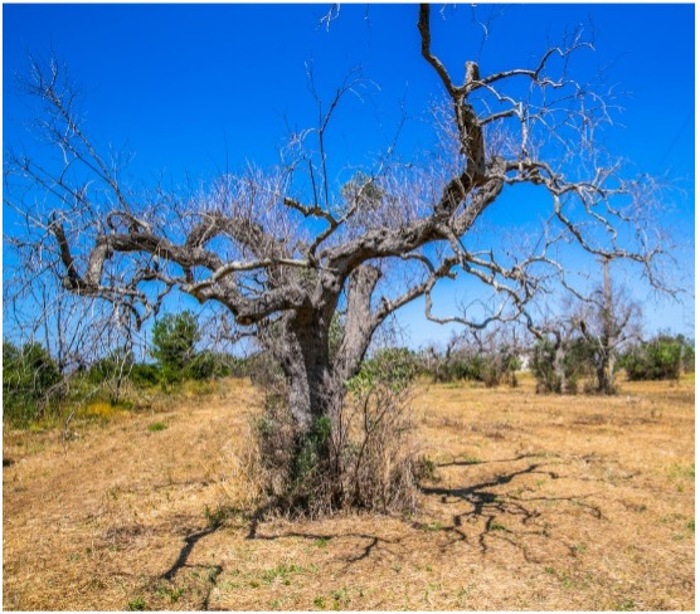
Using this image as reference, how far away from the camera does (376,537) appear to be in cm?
624

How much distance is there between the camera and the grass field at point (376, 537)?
4.97m

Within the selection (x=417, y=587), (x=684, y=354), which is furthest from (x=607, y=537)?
(x=684, y=354)

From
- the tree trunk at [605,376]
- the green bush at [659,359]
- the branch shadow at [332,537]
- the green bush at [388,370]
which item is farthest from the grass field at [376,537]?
the green bush at [659,359]

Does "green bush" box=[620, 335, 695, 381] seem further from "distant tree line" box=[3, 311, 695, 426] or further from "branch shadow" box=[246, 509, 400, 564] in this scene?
"branch shadow" box=[246, 509, 400, 564]

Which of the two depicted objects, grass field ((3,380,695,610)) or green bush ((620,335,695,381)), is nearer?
grass field ((3,380,695,610))

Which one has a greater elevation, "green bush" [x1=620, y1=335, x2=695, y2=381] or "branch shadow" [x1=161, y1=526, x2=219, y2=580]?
"green bush" [x1=620, y1=335, x2=695, y2=381]

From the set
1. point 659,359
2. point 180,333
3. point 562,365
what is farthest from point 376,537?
point 659,359

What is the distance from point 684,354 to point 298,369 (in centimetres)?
3140

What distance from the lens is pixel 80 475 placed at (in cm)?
1049

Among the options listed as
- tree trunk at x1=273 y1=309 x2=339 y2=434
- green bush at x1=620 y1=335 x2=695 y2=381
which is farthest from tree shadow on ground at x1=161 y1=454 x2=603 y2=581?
green bush at x1=620 y1=335 x2=695 y2=381

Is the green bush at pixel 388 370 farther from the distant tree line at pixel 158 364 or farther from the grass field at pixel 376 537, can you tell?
the grass field at pixel 376 537

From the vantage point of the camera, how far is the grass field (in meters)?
4.97

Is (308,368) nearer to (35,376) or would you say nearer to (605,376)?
(35,376)

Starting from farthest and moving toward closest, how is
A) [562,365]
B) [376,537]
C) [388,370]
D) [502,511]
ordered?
[562,365] → [388,370] → [502,511] → [376,537]
